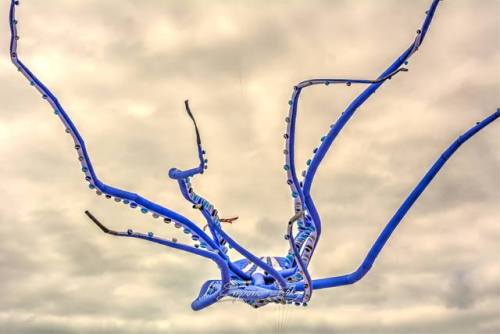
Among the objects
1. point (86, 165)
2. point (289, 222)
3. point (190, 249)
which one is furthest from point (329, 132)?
point (86, 165)

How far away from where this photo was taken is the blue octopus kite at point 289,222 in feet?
65.5

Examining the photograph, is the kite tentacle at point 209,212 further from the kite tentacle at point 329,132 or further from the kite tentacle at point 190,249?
the kite tentacle at point 329,132

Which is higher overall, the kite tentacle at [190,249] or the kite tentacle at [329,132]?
the kite tentacle at [329,132]

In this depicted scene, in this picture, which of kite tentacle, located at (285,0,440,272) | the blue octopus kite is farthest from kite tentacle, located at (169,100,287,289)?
kite tentacle, located at (285,0,440,272)

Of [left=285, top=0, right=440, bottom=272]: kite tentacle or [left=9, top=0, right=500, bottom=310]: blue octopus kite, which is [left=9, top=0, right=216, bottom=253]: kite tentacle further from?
[left=285, top=0, right=440, bottom=272]: kite tentacle

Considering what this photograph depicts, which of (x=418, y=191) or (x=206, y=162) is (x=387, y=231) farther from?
(x=206, y=162)

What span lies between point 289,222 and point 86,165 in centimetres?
639

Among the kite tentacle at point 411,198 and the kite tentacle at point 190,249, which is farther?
the kite tentacle at point 411,198

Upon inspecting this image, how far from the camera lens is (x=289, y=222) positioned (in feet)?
62.7

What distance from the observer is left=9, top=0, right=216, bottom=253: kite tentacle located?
19.9 m

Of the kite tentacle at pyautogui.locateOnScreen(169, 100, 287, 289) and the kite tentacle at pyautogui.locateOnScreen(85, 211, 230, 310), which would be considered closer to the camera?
the kite tentacle at pyautogui.locateOnScreen(85, 211, 230, 310)

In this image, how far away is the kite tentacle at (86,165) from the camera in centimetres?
1986

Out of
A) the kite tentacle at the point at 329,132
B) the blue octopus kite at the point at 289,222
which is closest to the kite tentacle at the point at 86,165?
the blue octopus kite at the point at 289,222

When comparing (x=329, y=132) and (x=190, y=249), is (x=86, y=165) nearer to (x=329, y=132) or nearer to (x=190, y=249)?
(x=190, y=249)
